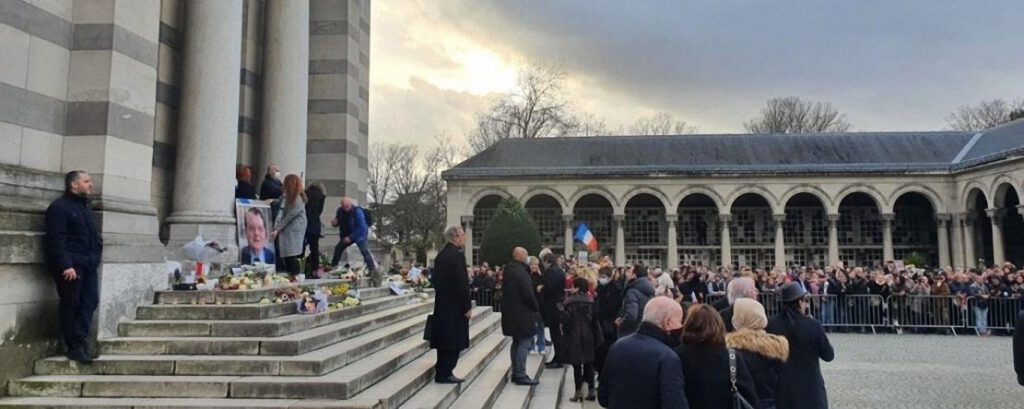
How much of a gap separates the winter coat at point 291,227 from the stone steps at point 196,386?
3.86 metres

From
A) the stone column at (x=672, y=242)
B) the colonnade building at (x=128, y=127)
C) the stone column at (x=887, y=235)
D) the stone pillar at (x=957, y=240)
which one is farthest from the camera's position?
the stone column at (x=672, y=242)

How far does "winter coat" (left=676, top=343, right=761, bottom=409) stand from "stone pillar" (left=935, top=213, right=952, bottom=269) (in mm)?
37737

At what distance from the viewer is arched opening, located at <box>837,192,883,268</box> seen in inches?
1475

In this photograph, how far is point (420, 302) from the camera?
11508 millimetres

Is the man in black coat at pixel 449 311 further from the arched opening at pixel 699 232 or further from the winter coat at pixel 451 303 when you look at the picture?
the arched opening at pixel 699 232

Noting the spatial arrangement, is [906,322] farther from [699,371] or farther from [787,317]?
[699,371]

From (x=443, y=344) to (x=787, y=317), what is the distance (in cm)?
323

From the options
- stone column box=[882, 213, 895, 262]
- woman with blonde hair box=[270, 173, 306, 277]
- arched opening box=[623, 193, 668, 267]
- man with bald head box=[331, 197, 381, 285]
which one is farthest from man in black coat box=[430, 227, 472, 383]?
stone column box=[882, 213, 895, 262]

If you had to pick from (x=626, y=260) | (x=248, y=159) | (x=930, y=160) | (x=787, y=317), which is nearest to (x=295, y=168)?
(x=248, y=159)

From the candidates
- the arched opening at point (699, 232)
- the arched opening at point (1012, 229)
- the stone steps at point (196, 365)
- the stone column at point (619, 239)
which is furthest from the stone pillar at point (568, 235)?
the stone steps at point (196, 365)

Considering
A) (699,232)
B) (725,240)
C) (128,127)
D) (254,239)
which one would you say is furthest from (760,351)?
(699,232)

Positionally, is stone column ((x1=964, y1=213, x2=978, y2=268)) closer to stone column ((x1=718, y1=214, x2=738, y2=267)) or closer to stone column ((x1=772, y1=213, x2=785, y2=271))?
stone column ((x1=772, y1=213, x2=785, y2=271))

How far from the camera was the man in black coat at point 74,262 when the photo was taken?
Result: 596 cm

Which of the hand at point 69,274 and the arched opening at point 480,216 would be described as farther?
the arched opening at point 480,216
